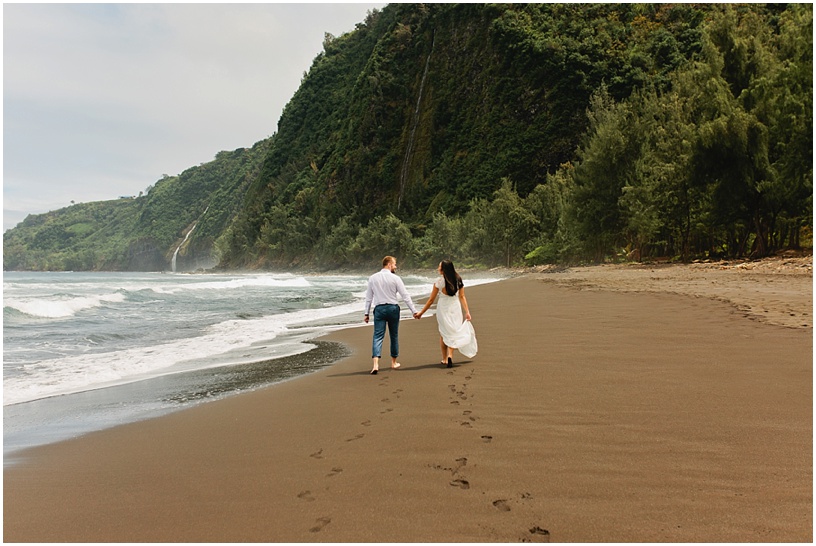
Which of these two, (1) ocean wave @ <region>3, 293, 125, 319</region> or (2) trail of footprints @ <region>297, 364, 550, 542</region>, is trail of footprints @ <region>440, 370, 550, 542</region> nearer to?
(2) trail of footprints @ <region>297, 364, 550, 542</region>

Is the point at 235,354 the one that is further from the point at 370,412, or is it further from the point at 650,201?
the point at 650,201

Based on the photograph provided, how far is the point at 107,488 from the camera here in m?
3.84

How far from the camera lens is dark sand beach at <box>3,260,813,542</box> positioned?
2959 millimetres

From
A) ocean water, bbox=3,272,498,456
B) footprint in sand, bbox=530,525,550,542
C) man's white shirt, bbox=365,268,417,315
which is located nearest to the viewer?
footprint in sand, bbox=530,525,550,542

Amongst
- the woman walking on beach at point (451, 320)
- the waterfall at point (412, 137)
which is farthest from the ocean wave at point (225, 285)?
the waterfall at point (412, 137)

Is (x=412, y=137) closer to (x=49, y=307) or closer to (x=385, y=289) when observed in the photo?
(x=49, y=307)

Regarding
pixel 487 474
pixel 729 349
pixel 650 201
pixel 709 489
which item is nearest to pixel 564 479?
pixel 487 474

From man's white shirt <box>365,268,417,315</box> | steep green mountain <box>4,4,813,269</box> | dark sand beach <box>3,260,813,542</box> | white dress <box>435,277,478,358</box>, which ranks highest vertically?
steep green mountain <box>4,4,813,269</box>

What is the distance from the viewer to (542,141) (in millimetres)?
82000

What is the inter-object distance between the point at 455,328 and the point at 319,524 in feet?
17.3

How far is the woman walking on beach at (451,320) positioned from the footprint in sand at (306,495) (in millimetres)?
4618

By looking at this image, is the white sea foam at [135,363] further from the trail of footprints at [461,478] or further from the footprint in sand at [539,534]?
the footprint in sand at [539,534]

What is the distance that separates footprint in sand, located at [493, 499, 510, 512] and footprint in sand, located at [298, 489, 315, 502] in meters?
1.17

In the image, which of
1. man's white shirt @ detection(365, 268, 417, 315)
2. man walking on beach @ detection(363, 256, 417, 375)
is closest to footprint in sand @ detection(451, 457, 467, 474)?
man walking on beach @ detection(363, 256, 417, 375)
